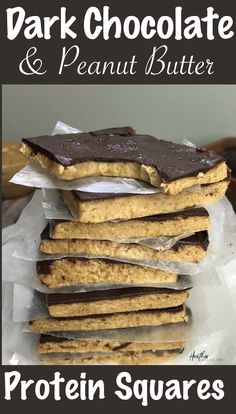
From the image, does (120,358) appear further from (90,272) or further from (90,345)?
(90,272)

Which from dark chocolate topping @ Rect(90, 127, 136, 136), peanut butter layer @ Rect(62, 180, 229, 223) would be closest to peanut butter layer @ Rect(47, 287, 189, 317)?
peanut butter layer @ Rect(62, 180, 229, 223)

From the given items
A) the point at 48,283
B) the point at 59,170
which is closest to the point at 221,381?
the point at 48,283

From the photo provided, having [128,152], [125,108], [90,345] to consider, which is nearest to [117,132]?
[128,152]

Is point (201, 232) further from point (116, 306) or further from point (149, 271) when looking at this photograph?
point (116, 306)

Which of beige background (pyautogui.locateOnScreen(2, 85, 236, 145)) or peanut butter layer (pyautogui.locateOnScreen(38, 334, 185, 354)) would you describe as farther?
beige background (pyautogui.locateOnScreen(2, 85, 236, 145))

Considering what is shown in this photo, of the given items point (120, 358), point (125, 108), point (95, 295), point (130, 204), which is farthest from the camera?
point (125, 108)

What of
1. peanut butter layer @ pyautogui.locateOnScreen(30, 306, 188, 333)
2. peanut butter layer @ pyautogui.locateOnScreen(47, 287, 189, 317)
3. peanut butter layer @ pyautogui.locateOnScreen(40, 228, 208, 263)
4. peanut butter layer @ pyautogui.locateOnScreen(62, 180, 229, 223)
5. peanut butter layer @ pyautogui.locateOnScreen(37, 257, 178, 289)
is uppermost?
peanut butter layer @ pyautogui.locateOnScreen(62, 180, 229, 223)

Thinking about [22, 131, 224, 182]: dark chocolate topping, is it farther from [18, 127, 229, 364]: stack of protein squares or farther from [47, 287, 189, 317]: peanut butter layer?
[47, 287, 189, 317]: peanut butter layer
